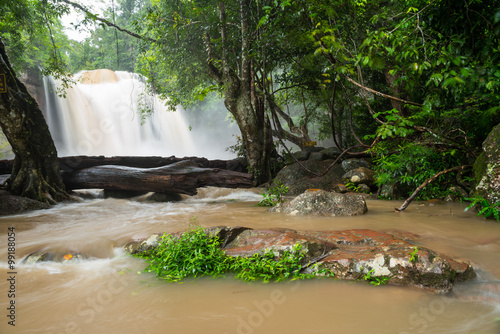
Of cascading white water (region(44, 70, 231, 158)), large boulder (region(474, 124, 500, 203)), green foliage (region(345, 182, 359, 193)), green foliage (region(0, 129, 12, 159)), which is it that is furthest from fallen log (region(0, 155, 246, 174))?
green foliage (region(0, 129, 12, 159))

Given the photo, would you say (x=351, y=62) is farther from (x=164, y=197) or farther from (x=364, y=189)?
(x=164, y=197)

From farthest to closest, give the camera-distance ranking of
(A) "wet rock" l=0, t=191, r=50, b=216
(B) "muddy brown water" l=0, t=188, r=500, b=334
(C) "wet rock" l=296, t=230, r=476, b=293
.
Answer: (A) "wet rock" l=0, t=191, r=50, b=216 → (C) "wet rock" l=296, t=230, r=476, b=293 → (B) "muddy brown water" l=0, t=188, r=500, b=334

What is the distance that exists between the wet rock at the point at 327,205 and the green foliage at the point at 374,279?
2869 millimetres

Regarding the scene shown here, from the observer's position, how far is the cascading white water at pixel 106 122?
19.2 m

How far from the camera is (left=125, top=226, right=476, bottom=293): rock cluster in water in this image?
2490mm

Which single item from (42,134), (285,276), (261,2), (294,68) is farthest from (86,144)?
(285,276)

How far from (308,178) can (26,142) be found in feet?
24.0

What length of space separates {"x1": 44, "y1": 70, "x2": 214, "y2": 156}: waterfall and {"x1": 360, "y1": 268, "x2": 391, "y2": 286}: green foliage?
16.2 m

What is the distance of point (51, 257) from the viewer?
11.3ft

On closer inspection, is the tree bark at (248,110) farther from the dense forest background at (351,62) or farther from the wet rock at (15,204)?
the wet rock at (15,204)

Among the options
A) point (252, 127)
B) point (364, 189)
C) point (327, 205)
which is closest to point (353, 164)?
point (364, 189)

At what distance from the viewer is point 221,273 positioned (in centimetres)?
291

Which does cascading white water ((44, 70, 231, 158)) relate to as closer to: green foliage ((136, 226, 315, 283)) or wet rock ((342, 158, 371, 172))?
wet rock ((342, 158, 371, 172))

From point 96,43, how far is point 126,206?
29.3m
